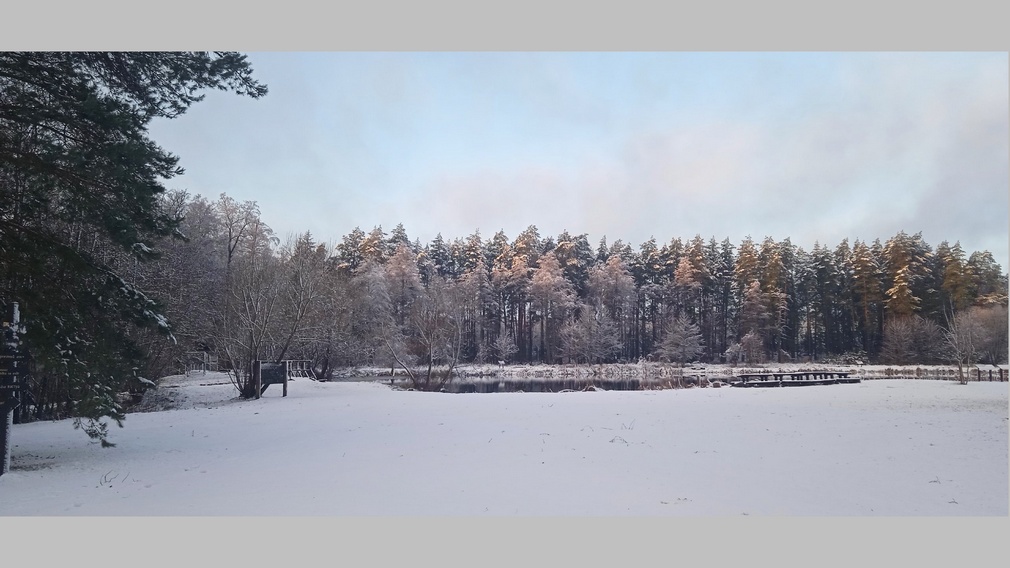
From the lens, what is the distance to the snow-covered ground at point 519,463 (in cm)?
568

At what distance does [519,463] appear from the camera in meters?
7.27

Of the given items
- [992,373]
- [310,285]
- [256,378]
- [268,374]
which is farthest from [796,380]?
[256,378]

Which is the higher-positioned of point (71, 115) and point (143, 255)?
point (71, 115)

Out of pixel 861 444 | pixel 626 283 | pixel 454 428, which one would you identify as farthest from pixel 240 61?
pixel 626 283

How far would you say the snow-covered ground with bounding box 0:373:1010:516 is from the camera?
568 centimetres

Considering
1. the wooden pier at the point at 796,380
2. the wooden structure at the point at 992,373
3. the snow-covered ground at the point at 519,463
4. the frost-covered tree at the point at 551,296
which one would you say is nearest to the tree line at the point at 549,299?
the frost-covered tree at the point at 551,296

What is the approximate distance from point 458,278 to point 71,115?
5136 centimetres

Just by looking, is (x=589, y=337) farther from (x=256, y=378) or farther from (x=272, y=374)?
(x=256, y=378)

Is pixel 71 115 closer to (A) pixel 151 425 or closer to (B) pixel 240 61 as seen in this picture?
(B) pixel 240 61

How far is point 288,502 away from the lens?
5645 mm

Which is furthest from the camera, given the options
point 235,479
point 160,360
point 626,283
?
point 626,283

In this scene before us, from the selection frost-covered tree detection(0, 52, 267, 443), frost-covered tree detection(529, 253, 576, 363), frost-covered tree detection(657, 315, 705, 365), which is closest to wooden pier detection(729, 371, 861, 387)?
frost-covered tree detection(657, 315, 705, 365)

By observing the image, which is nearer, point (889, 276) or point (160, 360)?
point (160, 360)

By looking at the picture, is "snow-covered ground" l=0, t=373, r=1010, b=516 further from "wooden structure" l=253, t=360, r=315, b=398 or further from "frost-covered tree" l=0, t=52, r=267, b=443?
"wooden structure" l=253, t=360, r=315, b=398
